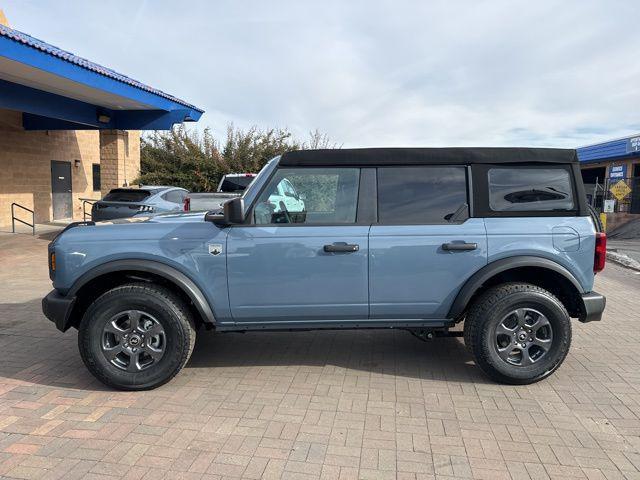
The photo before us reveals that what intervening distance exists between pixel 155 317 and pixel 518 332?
9.42 feet

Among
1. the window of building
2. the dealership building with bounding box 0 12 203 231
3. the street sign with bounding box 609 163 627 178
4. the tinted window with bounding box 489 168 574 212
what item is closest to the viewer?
the tinted window with bounding box 489 168 574 212

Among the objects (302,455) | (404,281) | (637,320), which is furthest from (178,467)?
(637,320)

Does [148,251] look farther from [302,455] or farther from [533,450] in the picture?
[533,450]

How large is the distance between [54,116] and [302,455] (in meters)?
13.7

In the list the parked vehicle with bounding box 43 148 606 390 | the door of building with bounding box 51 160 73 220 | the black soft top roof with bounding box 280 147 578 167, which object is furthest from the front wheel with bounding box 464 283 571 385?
the door of building with bounding box 51 160 73 220

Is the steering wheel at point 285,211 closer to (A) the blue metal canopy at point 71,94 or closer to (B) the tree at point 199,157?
(A) the blue metal canopy at point 71,94

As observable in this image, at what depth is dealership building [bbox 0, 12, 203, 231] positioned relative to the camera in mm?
10812

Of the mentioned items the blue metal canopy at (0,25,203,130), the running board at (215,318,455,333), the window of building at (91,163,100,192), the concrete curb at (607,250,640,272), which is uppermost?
the blue metal canopy at (0,25,203,130)

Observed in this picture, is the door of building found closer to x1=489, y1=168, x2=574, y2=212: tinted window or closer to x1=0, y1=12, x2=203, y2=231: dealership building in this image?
x1=0, y1=12, x2=203, y2=231: dealership building

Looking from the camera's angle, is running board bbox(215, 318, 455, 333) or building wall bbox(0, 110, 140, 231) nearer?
running board bbox(215, 318, 455, 333)

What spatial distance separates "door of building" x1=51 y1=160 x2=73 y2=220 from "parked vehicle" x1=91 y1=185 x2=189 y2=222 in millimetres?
7067

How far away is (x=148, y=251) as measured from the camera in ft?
12.7

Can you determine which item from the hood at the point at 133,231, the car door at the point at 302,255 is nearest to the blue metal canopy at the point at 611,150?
the car door at the point at 302,255

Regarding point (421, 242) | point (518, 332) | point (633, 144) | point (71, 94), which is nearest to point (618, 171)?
point (633, 144)
